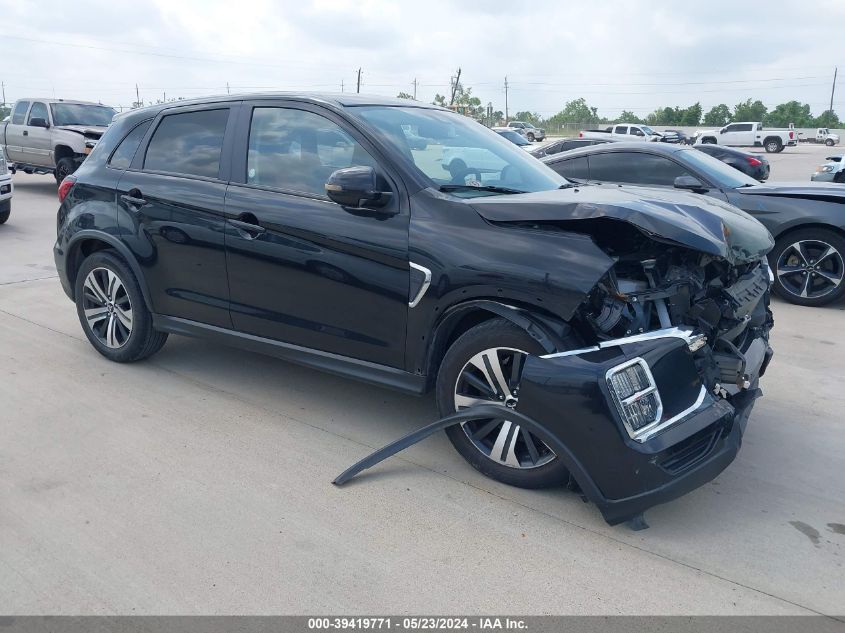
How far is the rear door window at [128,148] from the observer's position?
4.98m

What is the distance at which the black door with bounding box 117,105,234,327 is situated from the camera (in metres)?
4.41

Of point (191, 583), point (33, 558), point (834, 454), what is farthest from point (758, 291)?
point (33, 558)

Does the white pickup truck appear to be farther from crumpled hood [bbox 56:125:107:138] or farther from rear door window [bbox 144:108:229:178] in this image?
rear door window [bbox 144:108:229:178]

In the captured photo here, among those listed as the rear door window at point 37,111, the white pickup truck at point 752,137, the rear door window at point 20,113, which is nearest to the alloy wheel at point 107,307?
the rear door window at point 37,111

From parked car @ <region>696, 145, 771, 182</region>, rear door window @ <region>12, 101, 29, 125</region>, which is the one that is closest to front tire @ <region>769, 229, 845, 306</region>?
parked car @ <region>696, 145, 771, 182</region>

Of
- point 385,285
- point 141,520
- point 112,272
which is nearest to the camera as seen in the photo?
point 141,520

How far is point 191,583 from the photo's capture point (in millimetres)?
2803

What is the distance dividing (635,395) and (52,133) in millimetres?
15820

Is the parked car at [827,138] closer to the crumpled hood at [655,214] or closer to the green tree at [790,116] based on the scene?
the green tree at [790,116]

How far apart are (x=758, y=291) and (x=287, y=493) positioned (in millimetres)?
2739

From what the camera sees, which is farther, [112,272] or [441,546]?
[112,272]

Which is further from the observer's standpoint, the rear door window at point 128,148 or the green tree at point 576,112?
the green tree at point 576,112

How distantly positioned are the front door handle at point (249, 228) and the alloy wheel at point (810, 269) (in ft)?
17.8

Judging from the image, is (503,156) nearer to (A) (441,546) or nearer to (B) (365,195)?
(B) (365,195)
